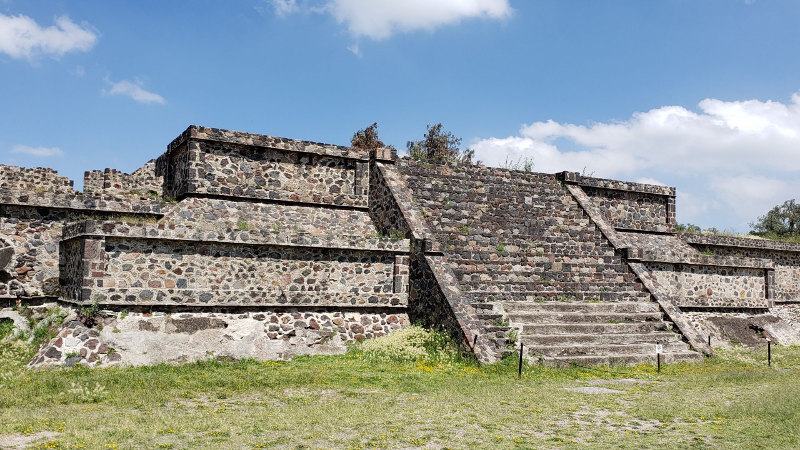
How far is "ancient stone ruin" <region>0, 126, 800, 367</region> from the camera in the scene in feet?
44.8

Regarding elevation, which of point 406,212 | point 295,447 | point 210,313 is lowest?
point 295,447

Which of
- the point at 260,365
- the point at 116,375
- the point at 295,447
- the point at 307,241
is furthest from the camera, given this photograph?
the point at 307,241

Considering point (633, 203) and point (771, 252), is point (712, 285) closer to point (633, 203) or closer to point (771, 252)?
point (633, 203)

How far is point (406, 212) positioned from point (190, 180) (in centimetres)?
557

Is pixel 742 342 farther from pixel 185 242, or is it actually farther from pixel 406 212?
pixel 185 242

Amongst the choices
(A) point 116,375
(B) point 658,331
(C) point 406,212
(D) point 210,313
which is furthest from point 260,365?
(B) point 658,331

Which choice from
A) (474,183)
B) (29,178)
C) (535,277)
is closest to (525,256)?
(535,277)

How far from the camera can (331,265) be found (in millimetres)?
15578

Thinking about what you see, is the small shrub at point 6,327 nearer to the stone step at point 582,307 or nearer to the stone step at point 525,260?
the stone step at point 525,260

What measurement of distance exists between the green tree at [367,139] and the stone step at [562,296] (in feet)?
72.7

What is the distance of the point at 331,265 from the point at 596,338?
6264 mm

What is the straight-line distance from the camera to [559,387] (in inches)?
458

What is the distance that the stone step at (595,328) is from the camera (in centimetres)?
1472

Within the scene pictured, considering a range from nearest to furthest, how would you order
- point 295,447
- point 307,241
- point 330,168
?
point 295,447, point 307,241, point 330,168
